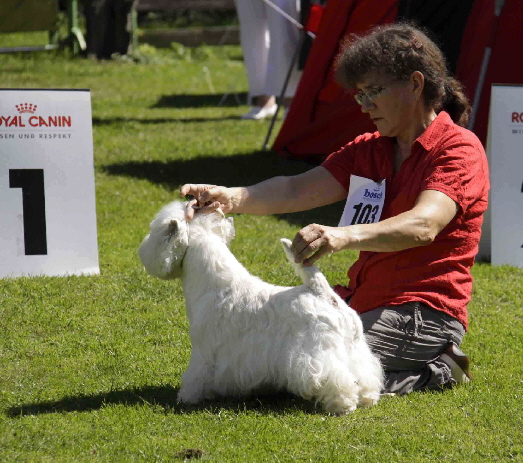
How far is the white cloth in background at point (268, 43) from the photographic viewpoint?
824cm

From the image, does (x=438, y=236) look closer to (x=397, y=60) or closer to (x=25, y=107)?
(x=397, y=60)

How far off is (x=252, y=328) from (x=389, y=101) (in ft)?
3.13

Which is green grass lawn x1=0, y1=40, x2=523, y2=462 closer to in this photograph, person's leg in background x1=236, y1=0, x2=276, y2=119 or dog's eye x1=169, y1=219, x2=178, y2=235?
dog's eye x1=169, y1=219, x2=178, y2=235

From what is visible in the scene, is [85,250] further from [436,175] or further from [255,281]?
[436,175]

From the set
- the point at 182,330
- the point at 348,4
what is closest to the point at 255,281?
the point at 182,330

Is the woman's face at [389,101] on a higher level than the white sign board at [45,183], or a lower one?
higher

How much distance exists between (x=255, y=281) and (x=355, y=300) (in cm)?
49

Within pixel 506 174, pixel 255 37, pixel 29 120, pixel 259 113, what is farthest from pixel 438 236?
pixel 259 113

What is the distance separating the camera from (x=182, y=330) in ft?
12.6

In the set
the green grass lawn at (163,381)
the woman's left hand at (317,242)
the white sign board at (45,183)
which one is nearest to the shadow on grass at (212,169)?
A: the green grass lawn at (163,381)

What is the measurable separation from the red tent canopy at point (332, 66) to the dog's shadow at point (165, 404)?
345 centimetres

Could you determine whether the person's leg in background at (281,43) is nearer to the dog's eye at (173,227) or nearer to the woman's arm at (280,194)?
the woman's arm at (280,194)

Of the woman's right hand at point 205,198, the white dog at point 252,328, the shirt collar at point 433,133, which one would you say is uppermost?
the shirt collar at point 433,133

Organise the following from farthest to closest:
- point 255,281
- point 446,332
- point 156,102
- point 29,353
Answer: point 156,102
point 29,353
point 446,332
point 255,281
